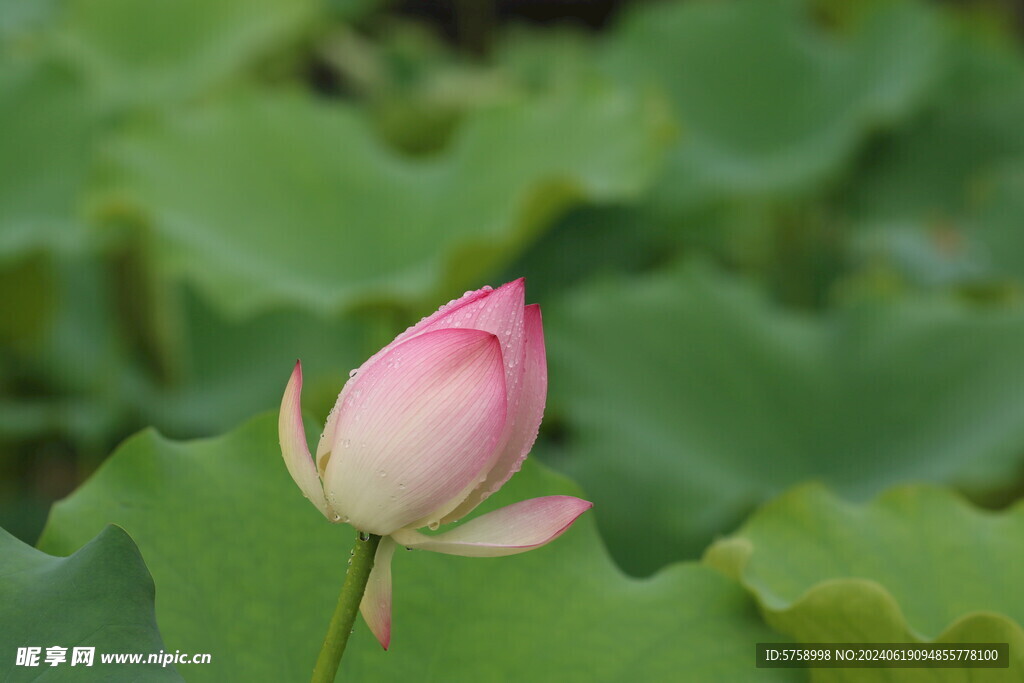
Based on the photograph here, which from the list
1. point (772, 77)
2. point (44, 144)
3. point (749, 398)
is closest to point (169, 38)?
point (44, 144)

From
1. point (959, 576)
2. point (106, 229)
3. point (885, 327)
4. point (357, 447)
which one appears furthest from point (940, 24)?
point (357, 447)

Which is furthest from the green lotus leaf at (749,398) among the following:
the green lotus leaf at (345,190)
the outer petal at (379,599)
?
the outer petal at (379,599)

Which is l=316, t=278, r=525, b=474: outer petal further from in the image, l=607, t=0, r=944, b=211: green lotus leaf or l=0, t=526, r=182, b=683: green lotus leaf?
l=607, t=0, r=944, b=211: green lotus leaf

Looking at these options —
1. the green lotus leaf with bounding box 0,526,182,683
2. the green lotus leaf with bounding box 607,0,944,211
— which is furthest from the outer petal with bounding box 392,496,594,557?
the green lotus leaf with bounding box 607,0,944,211

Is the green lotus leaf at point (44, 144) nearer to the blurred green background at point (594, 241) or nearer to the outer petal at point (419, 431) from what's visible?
the blurred green background at point (594, 241)

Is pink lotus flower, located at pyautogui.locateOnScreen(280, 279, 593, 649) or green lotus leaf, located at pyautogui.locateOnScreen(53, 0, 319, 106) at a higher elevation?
pink lotus flower, located at pyautogui.locateOnScreen(280, 279, 593, 649)

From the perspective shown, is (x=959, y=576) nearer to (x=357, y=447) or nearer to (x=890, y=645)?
(x=890, y=645)

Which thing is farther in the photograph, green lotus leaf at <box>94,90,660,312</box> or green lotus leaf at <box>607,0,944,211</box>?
green lotus leaf at <box>607,0,944,211</box>
